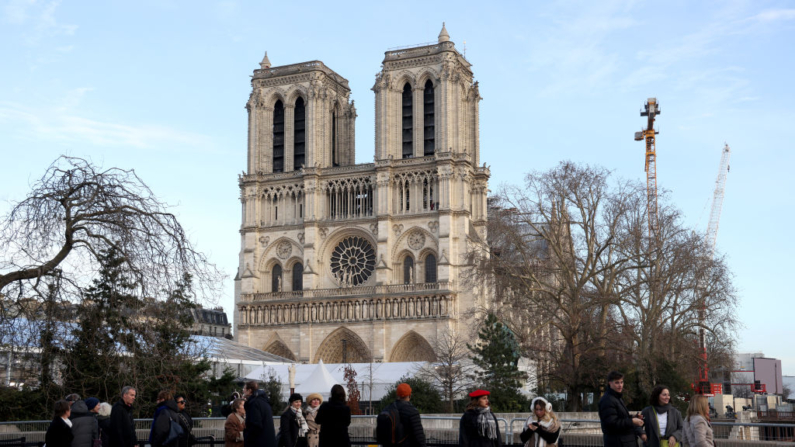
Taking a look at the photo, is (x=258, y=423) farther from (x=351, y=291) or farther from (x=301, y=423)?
(x=351, y=291)

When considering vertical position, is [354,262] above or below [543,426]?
above

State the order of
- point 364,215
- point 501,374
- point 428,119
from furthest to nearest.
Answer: point 364,215
point 428,119
point 501,374

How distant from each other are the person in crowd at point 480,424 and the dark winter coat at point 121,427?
3.99 m

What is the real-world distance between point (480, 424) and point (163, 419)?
390 centimetres

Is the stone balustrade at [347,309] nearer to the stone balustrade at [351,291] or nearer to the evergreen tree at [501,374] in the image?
the stone balustrade at [351,291]

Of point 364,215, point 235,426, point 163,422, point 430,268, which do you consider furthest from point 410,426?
point 364,215

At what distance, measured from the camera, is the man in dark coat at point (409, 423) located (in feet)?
32.6

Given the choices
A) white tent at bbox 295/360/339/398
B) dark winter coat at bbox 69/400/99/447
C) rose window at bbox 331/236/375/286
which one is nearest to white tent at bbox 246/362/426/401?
white tent at bbox 295/360/339/398

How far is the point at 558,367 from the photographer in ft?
111

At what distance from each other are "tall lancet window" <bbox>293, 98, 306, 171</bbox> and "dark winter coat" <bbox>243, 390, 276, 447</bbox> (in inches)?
2068

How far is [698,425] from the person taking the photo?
9.41 meters

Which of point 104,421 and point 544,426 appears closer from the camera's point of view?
point 544,426

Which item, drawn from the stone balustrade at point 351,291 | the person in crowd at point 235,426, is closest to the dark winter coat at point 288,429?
the person in crowd at point 235,426

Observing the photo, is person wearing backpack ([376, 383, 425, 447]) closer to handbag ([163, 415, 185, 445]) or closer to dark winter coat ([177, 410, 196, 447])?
handbag ([163, 415, 185, 445])
